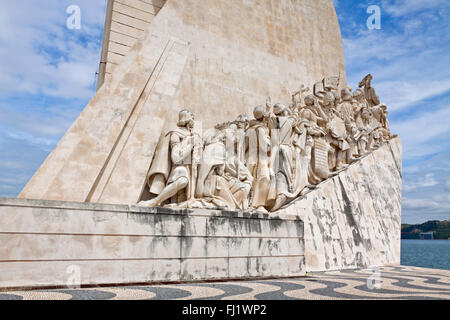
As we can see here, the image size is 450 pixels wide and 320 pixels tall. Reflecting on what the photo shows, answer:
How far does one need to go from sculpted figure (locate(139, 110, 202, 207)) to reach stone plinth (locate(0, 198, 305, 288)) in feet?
2.07

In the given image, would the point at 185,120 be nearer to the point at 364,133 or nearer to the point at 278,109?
the point at 278,109

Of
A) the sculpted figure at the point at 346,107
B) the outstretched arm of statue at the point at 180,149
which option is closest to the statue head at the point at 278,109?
the outstretched arm of statue at the point at 180,149

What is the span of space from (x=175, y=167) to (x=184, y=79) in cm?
232

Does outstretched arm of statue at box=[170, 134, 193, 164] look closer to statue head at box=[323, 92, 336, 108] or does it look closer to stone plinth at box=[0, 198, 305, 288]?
stone plinth at box=[0, 198, 305, 288]

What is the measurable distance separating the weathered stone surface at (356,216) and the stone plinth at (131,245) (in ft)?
3.71

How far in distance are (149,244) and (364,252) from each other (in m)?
4.94

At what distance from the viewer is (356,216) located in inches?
328

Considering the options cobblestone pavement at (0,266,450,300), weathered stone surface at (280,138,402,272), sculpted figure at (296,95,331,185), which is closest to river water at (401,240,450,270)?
weathered stone surface at (280,138,402,272)

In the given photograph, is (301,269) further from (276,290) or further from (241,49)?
(241,49)

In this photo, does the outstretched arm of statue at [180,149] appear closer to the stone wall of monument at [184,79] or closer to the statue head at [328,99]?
the stone wall of monument at [184,79]

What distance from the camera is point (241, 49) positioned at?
28.2ft

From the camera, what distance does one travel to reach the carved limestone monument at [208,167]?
14.7 feet
